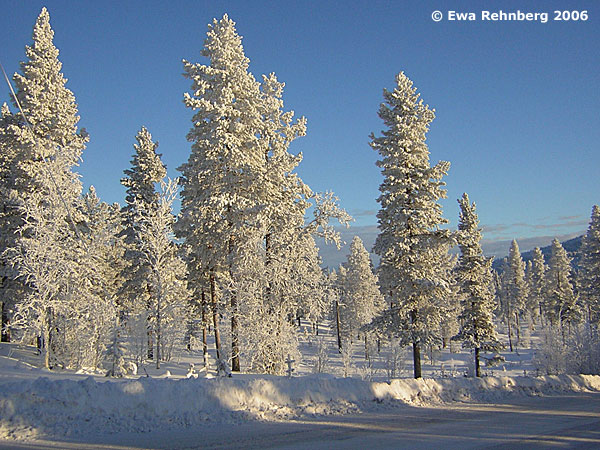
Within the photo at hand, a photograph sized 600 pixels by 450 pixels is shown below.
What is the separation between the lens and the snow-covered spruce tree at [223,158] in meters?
19.7

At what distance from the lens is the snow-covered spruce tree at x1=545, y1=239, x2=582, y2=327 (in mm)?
55812

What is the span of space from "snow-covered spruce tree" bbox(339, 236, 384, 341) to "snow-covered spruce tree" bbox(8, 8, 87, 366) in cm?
4088

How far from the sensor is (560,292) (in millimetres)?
56719

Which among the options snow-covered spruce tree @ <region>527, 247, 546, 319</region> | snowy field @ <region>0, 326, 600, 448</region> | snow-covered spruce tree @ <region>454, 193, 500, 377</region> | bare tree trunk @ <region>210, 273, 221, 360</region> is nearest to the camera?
snowy field @ <region>0, 326, 600, 448</region>

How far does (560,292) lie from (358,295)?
1075 inches

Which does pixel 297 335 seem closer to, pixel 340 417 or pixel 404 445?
pixel 340 417

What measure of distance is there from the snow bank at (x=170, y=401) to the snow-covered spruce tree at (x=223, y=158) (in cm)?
906

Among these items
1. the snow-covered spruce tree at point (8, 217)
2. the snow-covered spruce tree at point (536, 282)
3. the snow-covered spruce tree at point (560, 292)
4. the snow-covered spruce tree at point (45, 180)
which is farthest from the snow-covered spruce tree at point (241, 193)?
the snow-covered spruce tree at point (536, 282)

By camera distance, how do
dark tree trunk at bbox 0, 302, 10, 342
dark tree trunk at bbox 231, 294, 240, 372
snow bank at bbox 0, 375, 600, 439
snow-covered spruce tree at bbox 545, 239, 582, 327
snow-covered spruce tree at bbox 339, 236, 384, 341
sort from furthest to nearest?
snow-covered spruce tree at bbox 339, 236, 384, 341 < snow-covered spruce tree at bbox 545, 239, 582, 327 < dark tree trunk at bbox 0, 302, 10, 342 < dark tree trunk at bbox 231, 294, 240, 372 < snow bank at bbox 0, 375, 600, 439

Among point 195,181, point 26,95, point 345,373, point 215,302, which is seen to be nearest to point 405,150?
point 195,181

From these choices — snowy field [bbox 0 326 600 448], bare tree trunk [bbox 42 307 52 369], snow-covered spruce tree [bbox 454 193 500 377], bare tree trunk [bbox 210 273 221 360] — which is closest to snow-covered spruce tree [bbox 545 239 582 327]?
snow-covered spruce tree [bbox 454 193 500 377]

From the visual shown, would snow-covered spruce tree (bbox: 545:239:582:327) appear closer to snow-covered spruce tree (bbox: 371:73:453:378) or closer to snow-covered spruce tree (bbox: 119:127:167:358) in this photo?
snow-covered spruce tree (bbox: 371:73:453:378)

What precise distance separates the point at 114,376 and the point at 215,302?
309 inches

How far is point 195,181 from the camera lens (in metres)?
20.5
